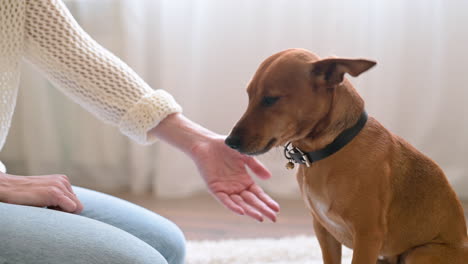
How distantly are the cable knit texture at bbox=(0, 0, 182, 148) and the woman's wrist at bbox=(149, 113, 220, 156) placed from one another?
1.0 inches

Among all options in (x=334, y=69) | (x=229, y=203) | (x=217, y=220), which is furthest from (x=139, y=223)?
(x=217, y=220)

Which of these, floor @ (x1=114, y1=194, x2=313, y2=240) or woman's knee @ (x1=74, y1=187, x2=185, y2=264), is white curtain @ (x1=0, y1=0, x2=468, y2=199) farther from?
woman's knee @ (x1=74, y1=187, x2=185, y2=264)

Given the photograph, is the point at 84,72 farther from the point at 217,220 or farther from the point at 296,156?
the point at 217,220

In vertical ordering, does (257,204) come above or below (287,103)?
below

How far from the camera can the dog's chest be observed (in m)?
1.16

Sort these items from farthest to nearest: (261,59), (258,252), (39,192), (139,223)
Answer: (261,59) → (258,252) → (139,223) → (39,192)

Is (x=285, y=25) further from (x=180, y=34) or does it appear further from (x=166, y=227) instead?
(x=166, y=227)

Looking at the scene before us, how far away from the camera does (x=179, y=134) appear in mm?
1314

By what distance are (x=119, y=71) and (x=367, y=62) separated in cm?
58

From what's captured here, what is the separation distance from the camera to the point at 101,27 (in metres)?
2.58

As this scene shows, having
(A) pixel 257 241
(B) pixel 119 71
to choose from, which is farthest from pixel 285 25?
(B) pixel 119 71

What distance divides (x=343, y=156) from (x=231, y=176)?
263 millimetres

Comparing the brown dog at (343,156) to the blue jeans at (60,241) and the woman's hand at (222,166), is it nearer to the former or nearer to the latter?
the woman's hand at (222,166)

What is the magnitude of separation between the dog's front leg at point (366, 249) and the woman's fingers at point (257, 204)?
0.18 m
